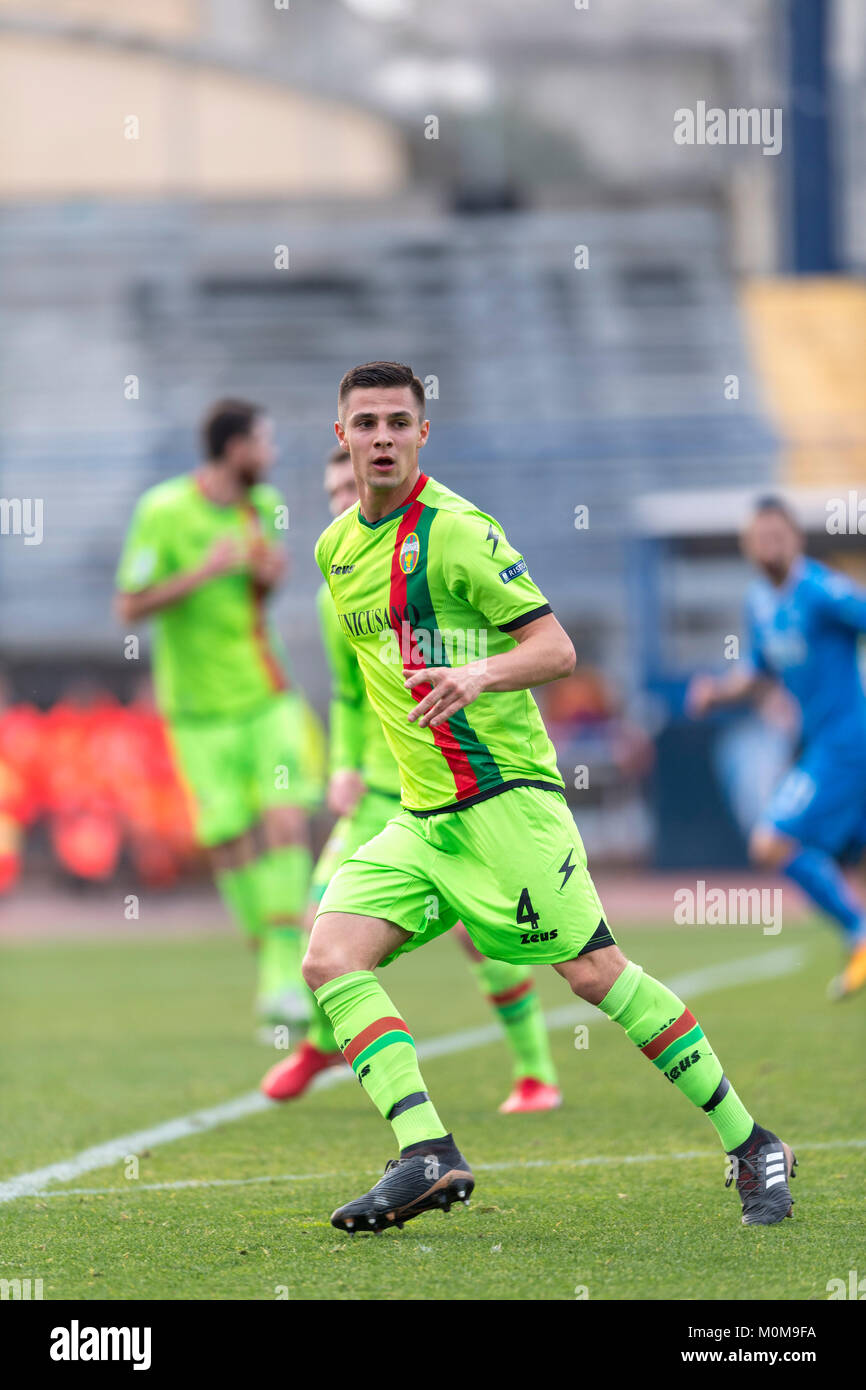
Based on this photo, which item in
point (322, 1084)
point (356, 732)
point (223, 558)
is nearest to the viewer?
point (356, 732)

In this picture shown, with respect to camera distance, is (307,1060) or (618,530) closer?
(307,1060)

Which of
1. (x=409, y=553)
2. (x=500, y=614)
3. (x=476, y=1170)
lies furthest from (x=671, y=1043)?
(x=409, y=553)

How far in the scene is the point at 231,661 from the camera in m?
8.04

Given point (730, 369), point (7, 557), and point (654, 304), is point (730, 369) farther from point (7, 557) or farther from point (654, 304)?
point (7, 557)

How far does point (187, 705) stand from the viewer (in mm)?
8078

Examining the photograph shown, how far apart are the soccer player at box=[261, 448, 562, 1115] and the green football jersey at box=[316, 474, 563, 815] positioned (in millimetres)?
1485

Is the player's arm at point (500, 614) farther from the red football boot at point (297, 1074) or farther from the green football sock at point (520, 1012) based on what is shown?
the red football boot at point (297, 1074)

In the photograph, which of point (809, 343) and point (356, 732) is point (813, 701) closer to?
point (356, 732)

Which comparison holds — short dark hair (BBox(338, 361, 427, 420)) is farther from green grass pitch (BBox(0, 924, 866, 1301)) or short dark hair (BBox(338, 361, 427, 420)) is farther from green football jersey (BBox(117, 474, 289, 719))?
green football jersey (BBox(117, 474, 289, 719))

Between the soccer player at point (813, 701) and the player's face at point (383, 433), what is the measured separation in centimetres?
435

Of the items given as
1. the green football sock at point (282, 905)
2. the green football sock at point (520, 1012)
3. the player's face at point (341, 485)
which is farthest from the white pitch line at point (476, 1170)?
the green football sock at point (282, 905)

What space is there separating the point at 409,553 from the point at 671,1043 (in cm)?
123
